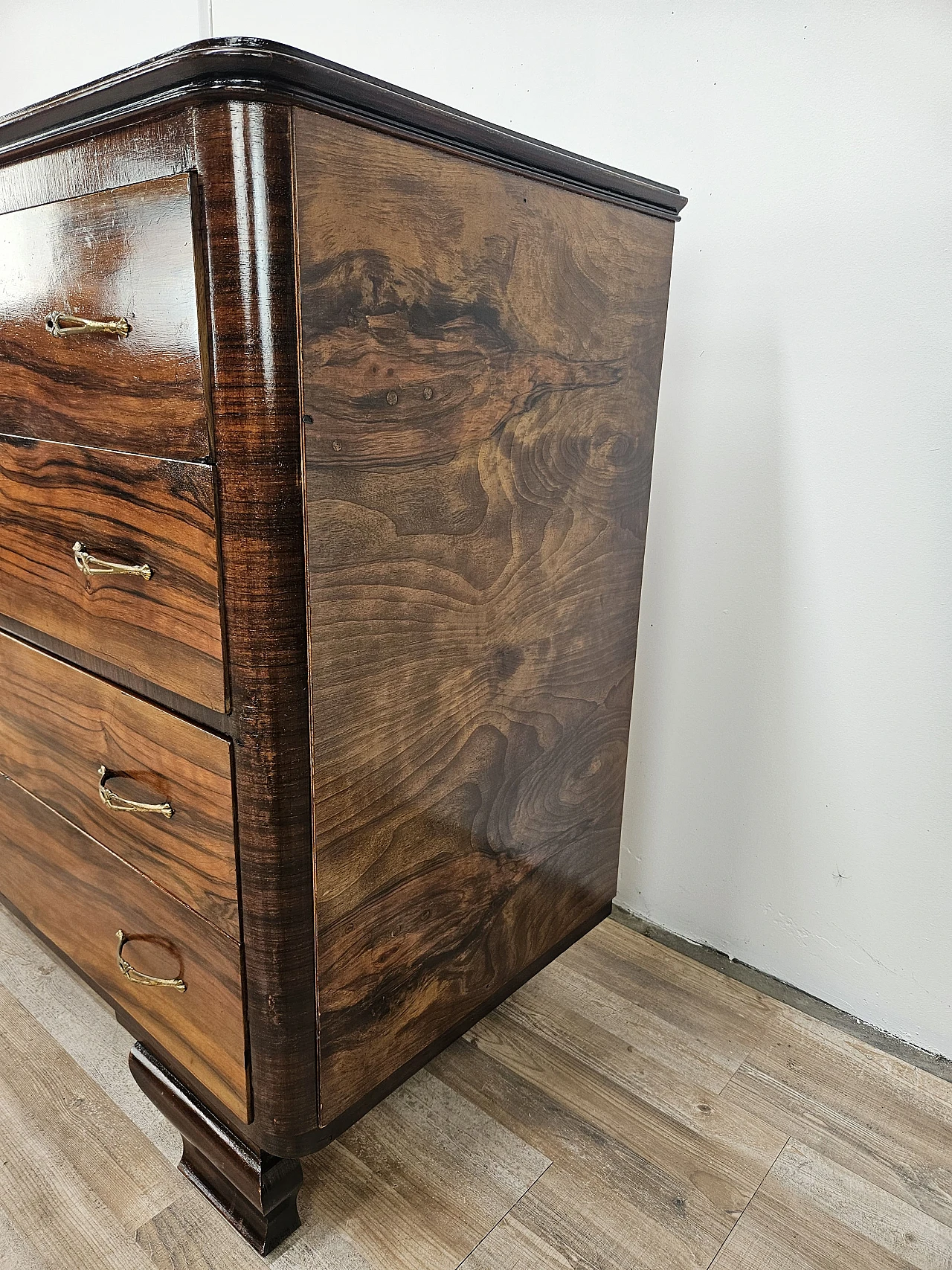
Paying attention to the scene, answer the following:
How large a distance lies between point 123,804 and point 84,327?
379mm

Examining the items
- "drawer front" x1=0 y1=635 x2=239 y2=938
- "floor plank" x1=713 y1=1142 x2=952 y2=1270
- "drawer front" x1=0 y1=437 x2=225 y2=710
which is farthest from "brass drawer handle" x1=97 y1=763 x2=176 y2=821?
"floor plank" x1=713 y1=1142 x2=952 y2=1270

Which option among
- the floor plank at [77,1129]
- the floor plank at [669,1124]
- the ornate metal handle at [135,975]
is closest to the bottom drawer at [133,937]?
the ornate metal handle at [135,975]

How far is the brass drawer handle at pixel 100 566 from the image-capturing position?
25.8 inches

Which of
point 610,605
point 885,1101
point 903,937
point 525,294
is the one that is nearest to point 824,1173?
point 885,1101

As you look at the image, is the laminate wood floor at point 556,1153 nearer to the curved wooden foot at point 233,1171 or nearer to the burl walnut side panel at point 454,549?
the curved wooden foot at point 233,1171

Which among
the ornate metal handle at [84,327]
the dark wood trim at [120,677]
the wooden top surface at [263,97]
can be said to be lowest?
the dark wood trim at [120,677]

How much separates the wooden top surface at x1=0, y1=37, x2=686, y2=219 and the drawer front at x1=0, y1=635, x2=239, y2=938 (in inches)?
16.5

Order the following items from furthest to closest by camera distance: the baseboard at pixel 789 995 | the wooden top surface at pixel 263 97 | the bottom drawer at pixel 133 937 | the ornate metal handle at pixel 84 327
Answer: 1. the baseboard at pixel 789 995
2. the bottom drawer at pixel 133 937
3. the ornate metal handle at pixel 84 327
4. the wooden top surface at pixel 263 97

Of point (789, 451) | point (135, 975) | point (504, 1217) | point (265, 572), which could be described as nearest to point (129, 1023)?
point (135, 975)

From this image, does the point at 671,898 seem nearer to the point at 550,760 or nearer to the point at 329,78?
the point at 550,760

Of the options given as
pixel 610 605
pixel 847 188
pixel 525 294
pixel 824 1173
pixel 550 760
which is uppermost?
pixel 847 188

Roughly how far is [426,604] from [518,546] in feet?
0.42

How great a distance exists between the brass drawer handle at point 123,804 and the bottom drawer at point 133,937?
0.07 metres

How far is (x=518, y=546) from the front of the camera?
2.58 feet
